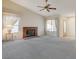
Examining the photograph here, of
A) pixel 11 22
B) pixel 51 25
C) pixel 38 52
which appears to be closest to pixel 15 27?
pixel 11 22

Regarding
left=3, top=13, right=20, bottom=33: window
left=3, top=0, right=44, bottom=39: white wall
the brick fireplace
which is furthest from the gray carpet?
the brick fireplace

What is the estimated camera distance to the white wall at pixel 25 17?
31.8 ft

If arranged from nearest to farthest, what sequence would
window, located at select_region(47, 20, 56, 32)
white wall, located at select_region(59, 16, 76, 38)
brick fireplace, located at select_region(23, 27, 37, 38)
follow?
brick fireplace, located at select_region(23, 27, 37, 38) → white wall, located at select_region(59, 16, 76, 38) → window, located at select_region(47, 20, 56, 32)

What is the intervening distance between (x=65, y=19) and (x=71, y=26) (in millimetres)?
917

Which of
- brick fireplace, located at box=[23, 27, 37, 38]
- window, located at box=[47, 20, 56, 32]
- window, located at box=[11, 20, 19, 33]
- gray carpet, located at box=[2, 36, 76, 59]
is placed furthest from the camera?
window, located at box=[47, 20, 56, 32]

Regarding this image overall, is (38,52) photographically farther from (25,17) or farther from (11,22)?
(25,17)

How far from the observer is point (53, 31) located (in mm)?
13203

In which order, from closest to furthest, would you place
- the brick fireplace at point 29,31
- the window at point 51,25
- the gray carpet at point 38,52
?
the gray carpet at point 38,52
the brick fireplace at point 29,31
the window at point 51,25

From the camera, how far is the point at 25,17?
442 inches

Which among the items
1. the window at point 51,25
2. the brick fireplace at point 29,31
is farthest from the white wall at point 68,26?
the brick fireplace at point 29,31

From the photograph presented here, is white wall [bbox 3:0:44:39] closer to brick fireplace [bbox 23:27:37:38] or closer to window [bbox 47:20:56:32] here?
brick fireplace [bbox 23:27:37:38]

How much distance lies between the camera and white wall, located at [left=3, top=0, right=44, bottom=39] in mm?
9703

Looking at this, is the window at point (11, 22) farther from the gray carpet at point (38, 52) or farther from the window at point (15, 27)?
the gray carpet at point (38, 52)

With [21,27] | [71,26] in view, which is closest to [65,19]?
[71,26]
